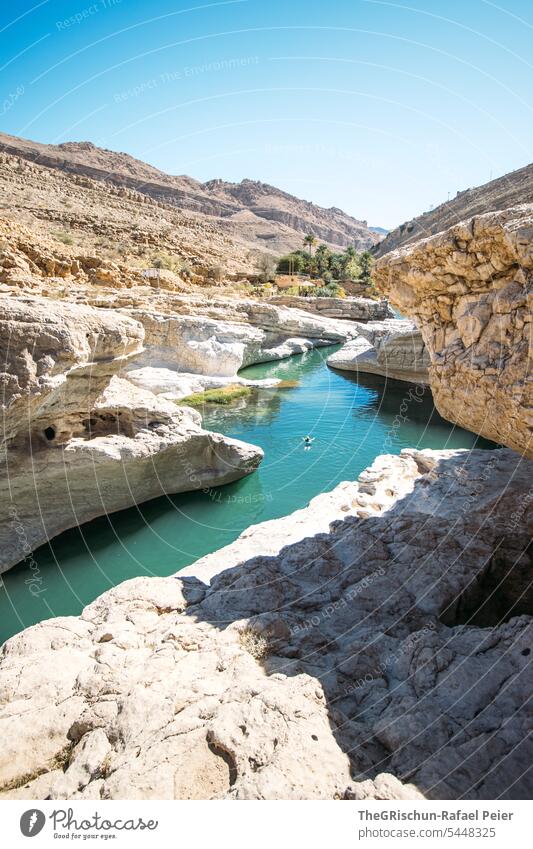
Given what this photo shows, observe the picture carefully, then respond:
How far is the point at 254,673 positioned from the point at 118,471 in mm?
6862

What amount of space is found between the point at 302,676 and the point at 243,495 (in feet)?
26.0

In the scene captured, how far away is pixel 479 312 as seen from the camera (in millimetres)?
5016

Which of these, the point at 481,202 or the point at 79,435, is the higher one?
the point at 481,202

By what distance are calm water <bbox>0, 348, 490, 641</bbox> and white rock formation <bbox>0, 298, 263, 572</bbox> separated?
56cm

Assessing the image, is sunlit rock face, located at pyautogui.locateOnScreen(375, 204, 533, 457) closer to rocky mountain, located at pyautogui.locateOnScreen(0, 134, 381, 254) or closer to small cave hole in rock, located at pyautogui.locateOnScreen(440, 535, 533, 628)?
small cave hole in rock, located at pyautogui.locateOnScreen(440, 535, 533, 628)

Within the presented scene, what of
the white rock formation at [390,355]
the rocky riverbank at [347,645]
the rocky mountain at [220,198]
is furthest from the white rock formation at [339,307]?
the rocky mountain at [220,198]

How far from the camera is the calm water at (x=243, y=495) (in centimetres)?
849

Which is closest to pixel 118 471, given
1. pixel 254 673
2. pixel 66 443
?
pixel 66 443

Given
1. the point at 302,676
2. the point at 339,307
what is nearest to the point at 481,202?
the point at 302,676

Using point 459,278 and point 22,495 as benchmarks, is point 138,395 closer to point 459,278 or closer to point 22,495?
point 22,495

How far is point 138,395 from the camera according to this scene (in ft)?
36.4

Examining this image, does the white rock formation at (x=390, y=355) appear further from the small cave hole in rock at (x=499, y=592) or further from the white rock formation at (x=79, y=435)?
the small cave hole in rock at (x=499, y=592)

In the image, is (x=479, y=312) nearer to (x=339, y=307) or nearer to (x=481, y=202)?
(x=481, y=202)

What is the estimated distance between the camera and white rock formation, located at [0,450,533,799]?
9.72ft
